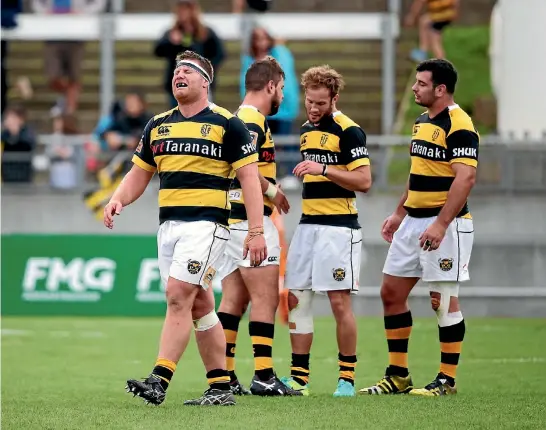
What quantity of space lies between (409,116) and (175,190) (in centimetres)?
1577

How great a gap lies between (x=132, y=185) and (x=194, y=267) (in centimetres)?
82

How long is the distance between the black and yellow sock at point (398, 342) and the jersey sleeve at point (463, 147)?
4.04 feet

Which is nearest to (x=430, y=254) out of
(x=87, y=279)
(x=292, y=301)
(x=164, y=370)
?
(x=292, y=301)

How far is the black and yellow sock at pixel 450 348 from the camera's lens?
32.8ft

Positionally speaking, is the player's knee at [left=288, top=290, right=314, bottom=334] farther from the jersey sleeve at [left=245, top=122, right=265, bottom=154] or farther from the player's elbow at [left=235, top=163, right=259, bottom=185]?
the player's elbow at [left=235, top=163, right=259, bottom=185]

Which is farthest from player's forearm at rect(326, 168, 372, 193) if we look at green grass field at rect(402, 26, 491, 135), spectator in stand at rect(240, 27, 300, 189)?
green grass field at rect(402, 26, 491, 135)

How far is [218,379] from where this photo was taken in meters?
9.05

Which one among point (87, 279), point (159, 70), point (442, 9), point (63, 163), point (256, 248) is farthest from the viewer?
point (159, 70)

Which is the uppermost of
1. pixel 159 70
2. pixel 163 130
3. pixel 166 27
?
pixel 166 27

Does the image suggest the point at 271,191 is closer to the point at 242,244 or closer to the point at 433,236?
the point at 242,244

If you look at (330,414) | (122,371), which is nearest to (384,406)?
(330,414)

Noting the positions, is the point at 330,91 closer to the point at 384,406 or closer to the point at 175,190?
the point at 175,190

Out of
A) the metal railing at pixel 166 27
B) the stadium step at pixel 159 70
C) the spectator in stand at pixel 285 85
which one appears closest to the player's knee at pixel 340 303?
the spectator in stand at pixel 285 85

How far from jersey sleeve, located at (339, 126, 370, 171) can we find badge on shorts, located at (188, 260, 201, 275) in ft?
5.47
